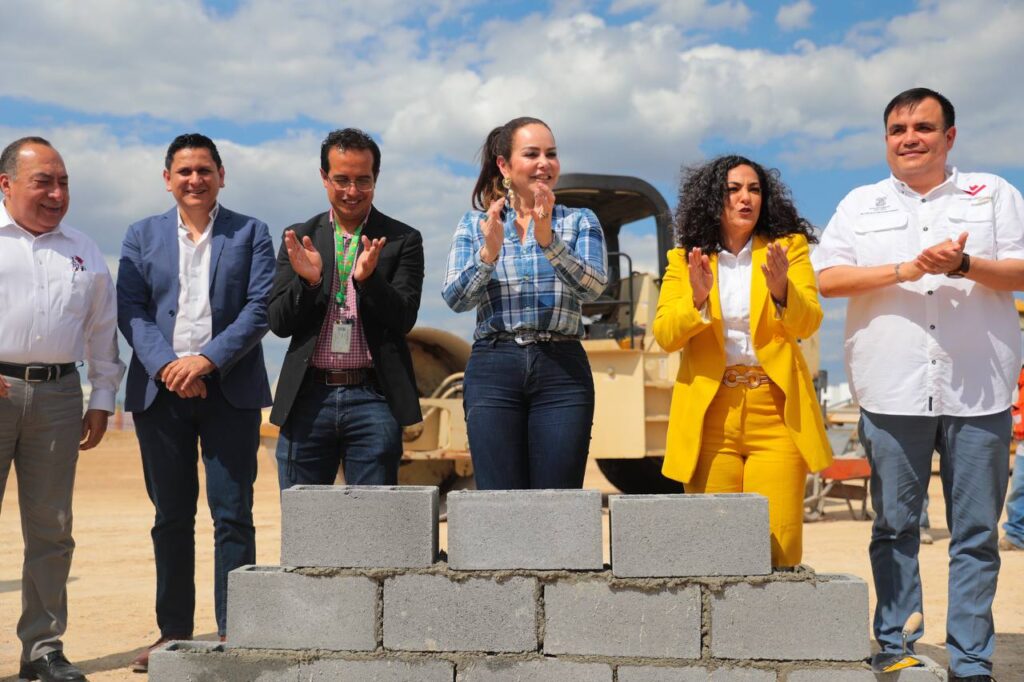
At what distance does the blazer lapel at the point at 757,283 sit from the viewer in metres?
3.88

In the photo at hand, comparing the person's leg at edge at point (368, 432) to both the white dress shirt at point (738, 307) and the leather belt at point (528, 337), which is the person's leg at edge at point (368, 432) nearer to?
the leather belt at point (528, 337)

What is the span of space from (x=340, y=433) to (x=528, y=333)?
3.00 ft

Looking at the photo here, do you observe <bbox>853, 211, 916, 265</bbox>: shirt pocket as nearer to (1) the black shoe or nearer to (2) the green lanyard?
(2) the green lanyard

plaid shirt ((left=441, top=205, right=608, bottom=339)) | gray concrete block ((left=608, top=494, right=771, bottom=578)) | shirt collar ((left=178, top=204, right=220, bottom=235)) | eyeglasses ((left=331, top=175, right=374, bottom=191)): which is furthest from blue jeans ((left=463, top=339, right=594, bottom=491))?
shirt collar ((left=178, top=204, right=220, bottom=235))

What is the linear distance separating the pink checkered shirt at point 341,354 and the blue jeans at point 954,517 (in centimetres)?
204

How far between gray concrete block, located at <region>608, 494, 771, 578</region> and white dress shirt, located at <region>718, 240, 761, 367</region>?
604 millimetres

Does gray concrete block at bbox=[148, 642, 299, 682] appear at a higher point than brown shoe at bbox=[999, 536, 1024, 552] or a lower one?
higher

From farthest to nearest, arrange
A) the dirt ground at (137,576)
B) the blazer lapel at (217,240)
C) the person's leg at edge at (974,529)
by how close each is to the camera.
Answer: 1. the dirt ground at (137,576)
2. the blazer lapel at (217,240)
3. the person's leg at edge at (974,529)

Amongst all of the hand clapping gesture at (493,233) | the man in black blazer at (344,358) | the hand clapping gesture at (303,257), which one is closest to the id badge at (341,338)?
the man in black blazer at (344,358)

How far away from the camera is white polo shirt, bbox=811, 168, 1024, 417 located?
405 cm

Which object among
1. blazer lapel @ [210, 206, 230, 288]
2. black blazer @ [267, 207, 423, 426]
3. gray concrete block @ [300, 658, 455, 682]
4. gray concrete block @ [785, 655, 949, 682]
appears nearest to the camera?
gray concrete block @ [785, 655, 949, 682]

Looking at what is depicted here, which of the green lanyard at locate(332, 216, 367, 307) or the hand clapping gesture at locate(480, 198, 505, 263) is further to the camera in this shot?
the green lanyard at locate(332, 216, 367, 307)

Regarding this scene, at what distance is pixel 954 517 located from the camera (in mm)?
4133

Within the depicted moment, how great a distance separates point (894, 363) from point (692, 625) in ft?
4.46
